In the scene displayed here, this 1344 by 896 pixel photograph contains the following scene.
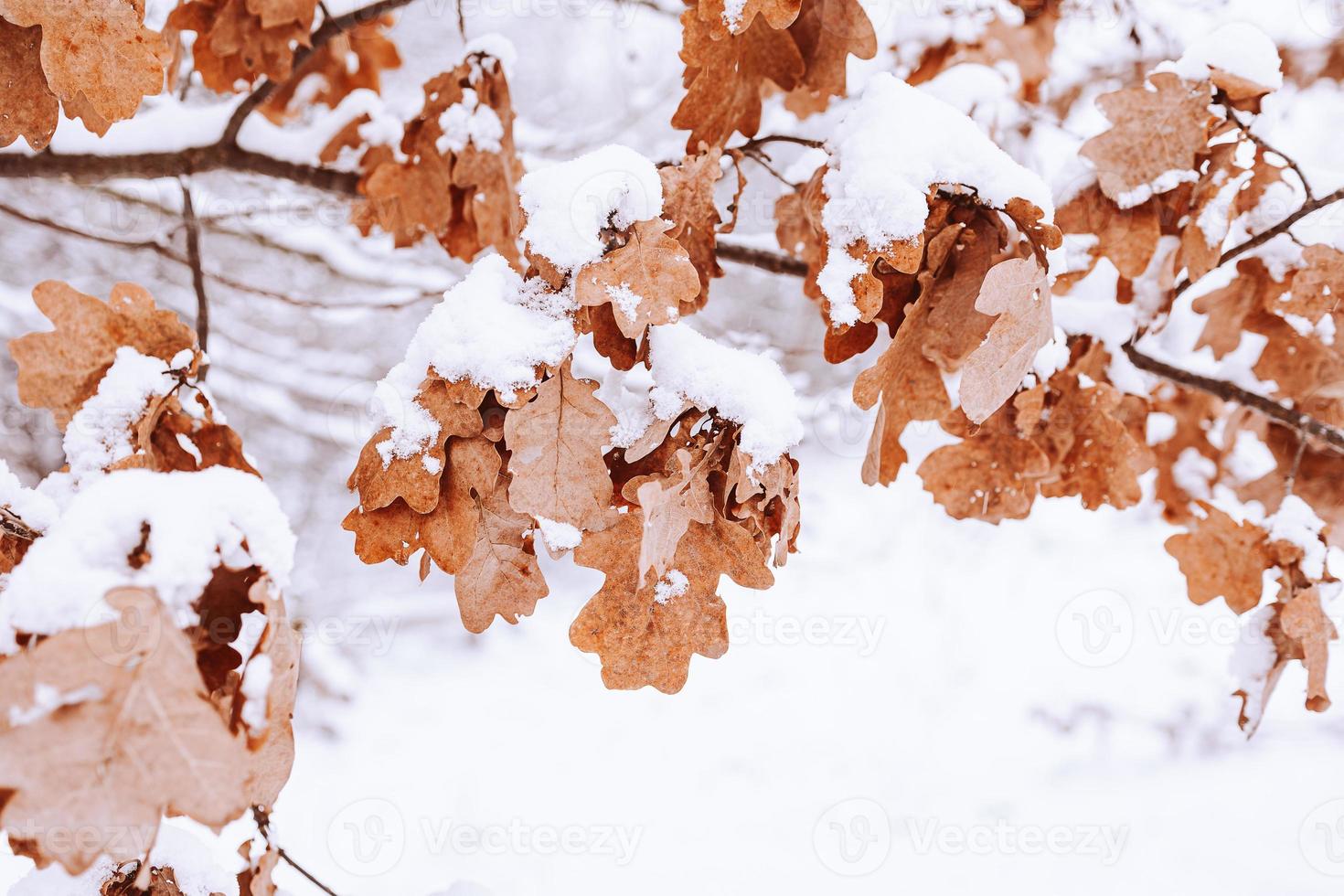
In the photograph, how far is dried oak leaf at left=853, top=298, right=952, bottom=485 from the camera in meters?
0.90

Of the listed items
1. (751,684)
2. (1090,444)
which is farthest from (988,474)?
(751,684)

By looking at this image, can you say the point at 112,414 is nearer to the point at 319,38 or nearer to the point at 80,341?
the point at 80,341

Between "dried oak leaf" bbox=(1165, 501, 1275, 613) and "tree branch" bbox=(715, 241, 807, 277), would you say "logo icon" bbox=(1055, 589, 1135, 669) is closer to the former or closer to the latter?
"dried oak leaf" bbox=(1165, 501, 1275, 613)

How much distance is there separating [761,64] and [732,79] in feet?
0.16

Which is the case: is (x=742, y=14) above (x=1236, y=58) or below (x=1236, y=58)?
below

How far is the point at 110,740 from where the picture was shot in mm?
510

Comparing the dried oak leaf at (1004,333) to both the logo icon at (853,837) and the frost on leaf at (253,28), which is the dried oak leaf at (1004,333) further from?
the logo icon at (853,837)

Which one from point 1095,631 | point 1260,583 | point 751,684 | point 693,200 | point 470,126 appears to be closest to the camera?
point 693,200

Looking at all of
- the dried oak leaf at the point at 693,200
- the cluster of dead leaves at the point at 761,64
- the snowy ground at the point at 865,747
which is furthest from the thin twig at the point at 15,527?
the snowy ground at the point at 865,747

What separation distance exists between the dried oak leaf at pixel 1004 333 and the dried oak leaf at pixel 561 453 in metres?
0.37

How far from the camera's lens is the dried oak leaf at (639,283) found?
0.74 m

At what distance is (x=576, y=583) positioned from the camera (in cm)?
523

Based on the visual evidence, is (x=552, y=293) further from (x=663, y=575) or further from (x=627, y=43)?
(x=627, y=43)

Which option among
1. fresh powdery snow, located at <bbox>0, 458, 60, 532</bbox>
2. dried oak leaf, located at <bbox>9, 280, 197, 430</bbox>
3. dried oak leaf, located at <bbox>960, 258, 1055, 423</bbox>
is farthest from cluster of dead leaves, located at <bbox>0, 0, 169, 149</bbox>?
dried oak leaf, located at <bbox>960, 258, 1055, 423</bbox>
